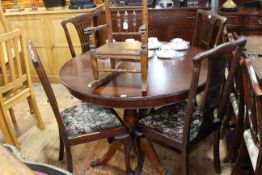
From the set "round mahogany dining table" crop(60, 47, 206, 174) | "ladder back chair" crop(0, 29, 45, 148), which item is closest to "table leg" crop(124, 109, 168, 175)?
"round mahogany dining table" crop(60, 47, 206, 174)

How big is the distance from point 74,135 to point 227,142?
1.32 metres

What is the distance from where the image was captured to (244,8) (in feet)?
10.9

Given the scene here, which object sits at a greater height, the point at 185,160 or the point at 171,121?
the point at 171,121

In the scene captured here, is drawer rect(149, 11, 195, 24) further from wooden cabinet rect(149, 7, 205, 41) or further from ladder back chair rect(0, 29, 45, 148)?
ladder back chair rect(0, 29, 45, 148)

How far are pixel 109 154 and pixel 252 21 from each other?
7.70 feet

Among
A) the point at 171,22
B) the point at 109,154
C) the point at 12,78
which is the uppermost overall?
the point at 171,22

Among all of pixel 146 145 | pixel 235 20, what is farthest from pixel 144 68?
pixel 235 20

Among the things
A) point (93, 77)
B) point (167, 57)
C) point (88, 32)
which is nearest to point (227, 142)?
point (167, 57)

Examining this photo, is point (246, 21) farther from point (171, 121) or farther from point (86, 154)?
point (86, 154)

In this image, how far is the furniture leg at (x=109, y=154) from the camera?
6.63ft

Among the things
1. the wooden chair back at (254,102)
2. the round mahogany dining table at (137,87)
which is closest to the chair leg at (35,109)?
the round mahogany dining table at (137,87)

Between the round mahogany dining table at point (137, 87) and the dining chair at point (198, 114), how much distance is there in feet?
0.32

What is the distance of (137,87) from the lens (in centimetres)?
160

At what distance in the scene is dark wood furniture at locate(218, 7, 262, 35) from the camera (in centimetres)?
313
